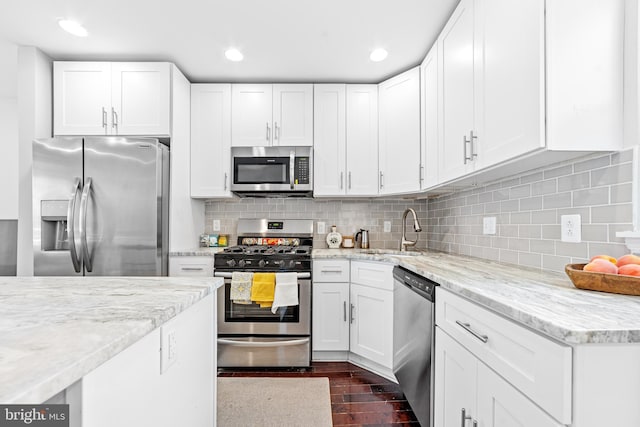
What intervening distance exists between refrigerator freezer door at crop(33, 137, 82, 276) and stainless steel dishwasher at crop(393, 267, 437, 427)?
240cm

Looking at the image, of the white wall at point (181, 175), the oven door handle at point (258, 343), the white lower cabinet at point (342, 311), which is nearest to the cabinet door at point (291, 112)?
the white wall at point (181, 175)

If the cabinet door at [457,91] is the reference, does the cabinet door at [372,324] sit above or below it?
below

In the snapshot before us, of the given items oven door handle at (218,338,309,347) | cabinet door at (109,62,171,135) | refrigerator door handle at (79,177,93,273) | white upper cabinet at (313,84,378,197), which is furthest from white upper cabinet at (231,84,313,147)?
oven door handle at (218,338,309,347)

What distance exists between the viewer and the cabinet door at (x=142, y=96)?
2.68m

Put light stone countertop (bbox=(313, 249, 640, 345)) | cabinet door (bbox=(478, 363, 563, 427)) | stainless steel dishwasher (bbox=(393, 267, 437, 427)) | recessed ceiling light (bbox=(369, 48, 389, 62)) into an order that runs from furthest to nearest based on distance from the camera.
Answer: recessed ceiling light (bbox=(369, 48, 389, 62)), stainless steel dishwasher (bbox=(393, 267, 437, 427)), cabinet door (bbox=(478, 363, 563, 427)), light stone countertop (bbox=(313, 249, 640, 345))

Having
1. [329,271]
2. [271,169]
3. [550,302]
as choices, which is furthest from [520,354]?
[271,169]

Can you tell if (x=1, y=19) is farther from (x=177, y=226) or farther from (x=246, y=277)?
(x=246, y=277)

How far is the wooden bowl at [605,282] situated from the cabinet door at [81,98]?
3.17m

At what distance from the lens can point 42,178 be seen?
2.46 m

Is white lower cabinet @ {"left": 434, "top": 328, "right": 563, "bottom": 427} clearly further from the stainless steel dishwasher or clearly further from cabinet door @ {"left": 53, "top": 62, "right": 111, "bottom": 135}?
cabinet door @ {"left": 53, "top": 62, "right": 111, "bottom": 135}

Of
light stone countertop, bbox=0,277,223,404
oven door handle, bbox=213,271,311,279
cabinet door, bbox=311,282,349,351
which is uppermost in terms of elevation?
light stone countertop, bbox=0,277,223,404

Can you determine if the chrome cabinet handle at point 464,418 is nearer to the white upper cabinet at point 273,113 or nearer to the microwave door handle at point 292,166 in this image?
the microwave door handle at point 292,166

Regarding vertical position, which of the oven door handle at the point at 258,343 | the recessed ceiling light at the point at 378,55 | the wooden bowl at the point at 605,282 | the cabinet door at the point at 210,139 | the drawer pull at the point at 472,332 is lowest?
the oven door handle at the point at 258,343

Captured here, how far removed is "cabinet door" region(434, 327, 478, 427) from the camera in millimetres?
1221
